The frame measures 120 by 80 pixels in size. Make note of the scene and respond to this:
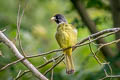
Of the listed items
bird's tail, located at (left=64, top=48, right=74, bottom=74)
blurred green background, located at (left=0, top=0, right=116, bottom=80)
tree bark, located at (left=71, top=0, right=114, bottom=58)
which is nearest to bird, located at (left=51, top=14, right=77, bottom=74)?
bird's tail, located at (left=64, top=48, right=74, bottom=74)

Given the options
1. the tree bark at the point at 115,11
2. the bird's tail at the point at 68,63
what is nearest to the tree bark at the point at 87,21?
Result: the tree bark at the point at 115,11

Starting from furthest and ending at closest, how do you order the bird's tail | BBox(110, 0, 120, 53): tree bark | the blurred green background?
BBox(110, 0, 120, 53): tree bark → the blurred green background → the bird's tail

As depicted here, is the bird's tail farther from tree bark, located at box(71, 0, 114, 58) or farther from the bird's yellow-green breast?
tree bark, located at box(71, 0, 114, 58)

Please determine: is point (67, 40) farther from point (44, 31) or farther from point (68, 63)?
point (44, 31)

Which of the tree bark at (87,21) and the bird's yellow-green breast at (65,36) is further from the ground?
the bird's yellow-green breast at (65,36)

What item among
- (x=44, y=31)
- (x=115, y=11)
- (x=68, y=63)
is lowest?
(x=44, y=31)

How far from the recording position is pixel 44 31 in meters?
8.32

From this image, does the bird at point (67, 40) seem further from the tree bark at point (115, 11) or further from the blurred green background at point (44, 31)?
the tree bark at point (115, 11)

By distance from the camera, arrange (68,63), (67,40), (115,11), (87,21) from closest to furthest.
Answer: (68,63) → (67,40) → (115,11) → (87,21)

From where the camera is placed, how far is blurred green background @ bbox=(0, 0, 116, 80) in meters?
5.33

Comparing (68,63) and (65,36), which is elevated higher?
(65,36)

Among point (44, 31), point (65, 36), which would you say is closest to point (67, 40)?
point (65, 36)

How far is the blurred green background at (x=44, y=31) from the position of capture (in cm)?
533

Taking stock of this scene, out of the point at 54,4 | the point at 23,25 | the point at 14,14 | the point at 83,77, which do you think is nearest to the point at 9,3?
the point at 14,14
